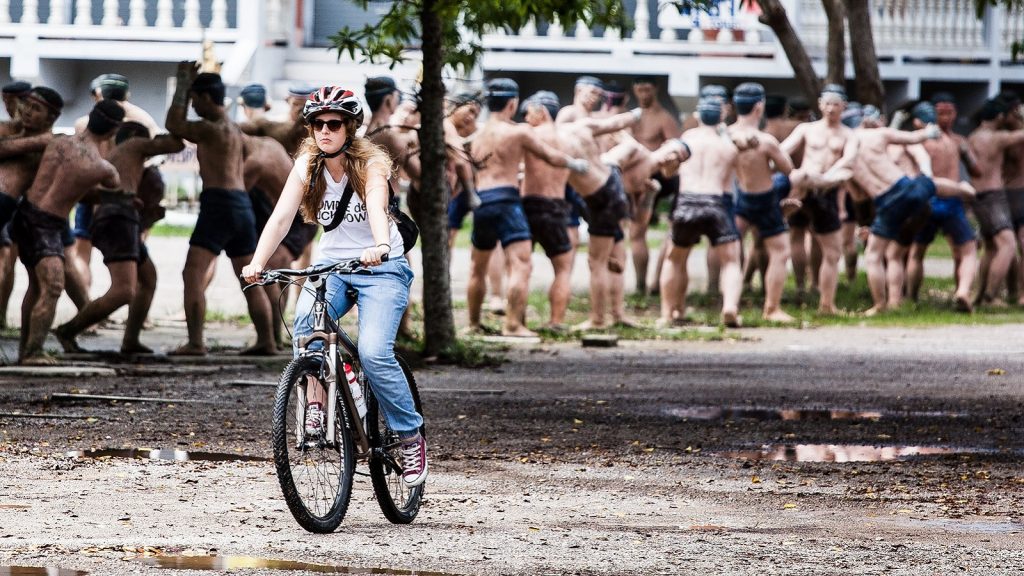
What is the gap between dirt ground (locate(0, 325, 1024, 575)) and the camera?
662 centimetres

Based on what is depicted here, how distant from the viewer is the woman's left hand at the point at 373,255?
22.9 ft

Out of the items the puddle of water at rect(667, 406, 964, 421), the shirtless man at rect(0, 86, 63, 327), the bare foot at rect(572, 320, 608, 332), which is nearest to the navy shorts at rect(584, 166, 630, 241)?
the bare foot at rect(572, 320, 608, 332)

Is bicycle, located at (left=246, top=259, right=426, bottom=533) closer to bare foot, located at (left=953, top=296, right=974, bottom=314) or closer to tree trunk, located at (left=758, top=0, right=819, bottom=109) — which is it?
bare foot, located at (left=953, top=296, right=974, bottom=314)

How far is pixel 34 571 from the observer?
6074 mm

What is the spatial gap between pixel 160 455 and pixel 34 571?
9.77 ft

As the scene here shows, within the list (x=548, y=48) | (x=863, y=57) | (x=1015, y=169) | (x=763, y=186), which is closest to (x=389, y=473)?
(x=763, y=186)

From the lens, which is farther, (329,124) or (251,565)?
(329,124)

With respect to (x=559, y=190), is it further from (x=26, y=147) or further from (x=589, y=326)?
(x=26, y=147)

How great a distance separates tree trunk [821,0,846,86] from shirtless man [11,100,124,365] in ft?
39.7

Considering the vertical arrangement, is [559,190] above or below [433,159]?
below

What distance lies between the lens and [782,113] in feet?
66.3

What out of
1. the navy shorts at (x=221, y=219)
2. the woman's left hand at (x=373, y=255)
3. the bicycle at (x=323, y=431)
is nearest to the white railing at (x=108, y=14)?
the navy shorts at (x=221, y=219)

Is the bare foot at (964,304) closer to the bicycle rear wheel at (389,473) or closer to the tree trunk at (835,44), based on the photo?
the tree trunk at (835,44)

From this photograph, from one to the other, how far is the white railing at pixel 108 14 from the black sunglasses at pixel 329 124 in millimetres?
24805
